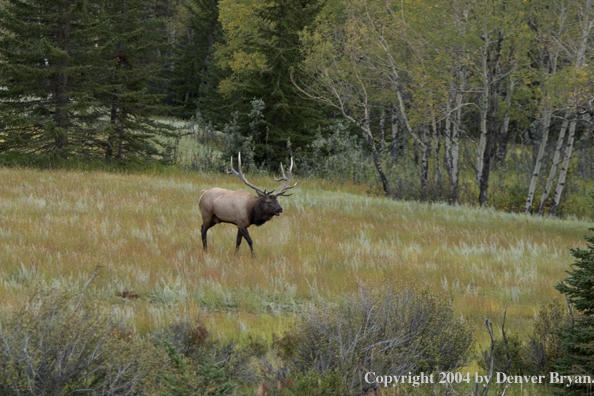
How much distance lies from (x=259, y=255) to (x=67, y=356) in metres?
5.63

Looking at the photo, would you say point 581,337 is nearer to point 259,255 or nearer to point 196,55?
point 259,255

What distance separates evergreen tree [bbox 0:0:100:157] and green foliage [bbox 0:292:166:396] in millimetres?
16593

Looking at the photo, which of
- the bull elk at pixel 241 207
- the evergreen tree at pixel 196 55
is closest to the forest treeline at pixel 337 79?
the bull elk at pixel 241 207

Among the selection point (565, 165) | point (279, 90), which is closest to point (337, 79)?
point (279, 90)

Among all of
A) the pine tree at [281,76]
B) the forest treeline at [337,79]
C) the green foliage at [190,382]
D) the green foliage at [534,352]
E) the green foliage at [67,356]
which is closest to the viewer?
the green foliage at [190,382]

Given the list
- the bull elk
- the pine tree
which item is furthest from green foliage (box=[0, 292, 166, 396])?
the pine tree

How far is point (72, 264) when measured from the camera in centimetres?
787

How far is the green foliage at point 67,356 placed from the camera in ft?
11.7

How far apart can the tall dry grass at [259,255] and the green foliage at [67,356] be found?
96cm

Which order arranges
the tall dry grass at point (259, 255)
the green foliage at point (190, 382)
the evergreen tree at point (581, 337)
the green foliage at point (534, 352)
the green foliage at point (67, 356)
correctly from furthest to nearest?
the tall dry grass at point (259, 255) → the green foliage at point (534, 352) → the evergreen tree at point (581, 337) → the green foliage at point (67, 356) → the green foliage at point (190, 382)

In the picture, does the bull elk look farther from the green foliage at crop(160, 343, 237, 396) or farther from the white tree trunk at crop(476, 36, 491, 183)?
the white tree trunk at crop(476, 36, 491, 183)

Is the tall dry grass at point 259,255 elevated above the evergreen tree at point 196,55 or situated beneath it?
situated beneath

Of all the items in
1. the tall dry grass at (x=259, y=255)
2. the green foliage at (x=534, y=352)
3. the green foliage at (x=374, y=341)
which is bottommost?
the tall dry grass at (x=259, y=255)

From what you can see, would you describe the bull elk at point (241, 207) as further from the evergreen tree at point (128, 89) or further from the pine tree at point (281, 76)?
the pine tree at point (281, 76)
